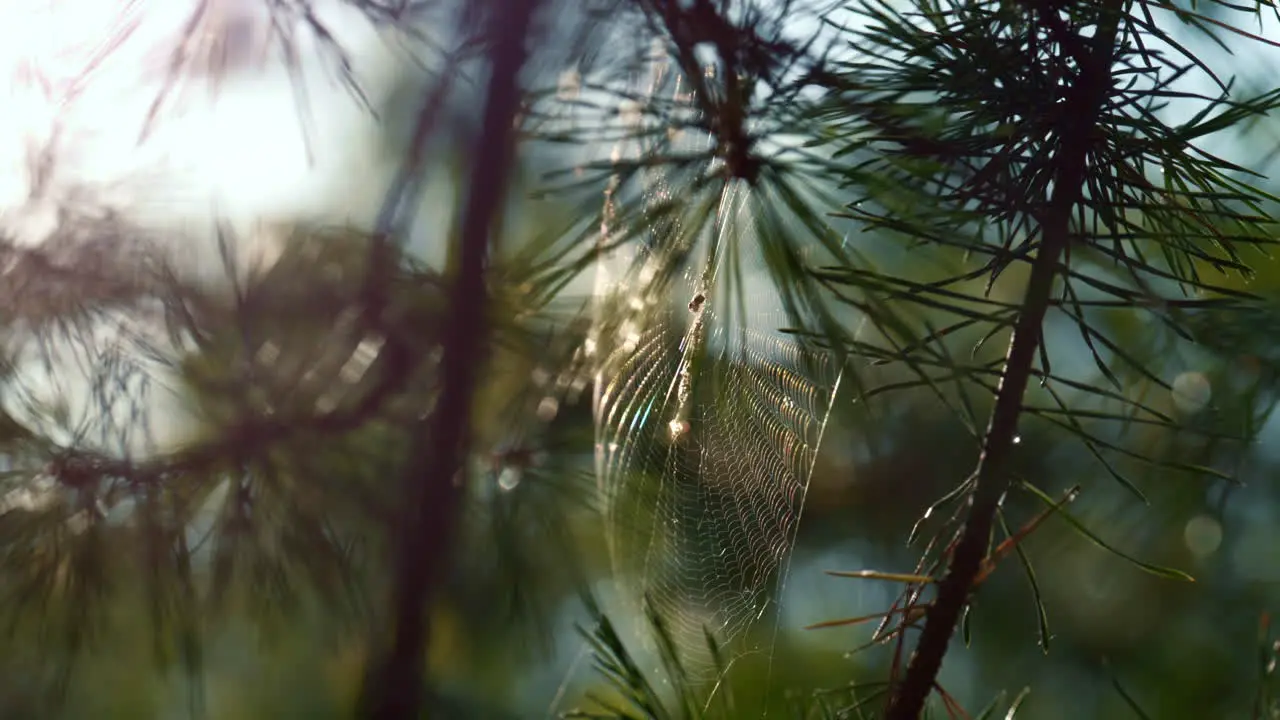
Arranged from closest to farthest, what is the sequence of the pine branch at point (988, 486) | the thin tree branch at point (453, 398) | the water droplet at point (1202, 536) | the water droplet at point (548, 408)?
the pine branch at point (988, 486), the thin tree branch at point (453, 398), the water droplet at point (548, 408), the water droplet at point (1202, 536)

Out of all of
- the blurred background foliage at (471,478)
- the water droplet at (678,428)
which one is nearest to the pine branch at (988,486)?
the blurred background foliage at (471,478)

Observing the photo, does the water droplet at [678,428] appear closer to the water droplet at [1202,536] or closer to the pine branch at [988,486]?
the pine branch at [988,486]

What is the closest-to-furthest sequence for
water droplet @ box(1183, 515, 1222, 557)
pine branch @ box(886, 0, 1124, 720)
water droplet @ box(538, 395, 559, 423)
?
pine branch @ box(886, 0, 1124, 720), water droplet @ box(538, 395, 559, 423), water droplet @ box(1183, 515, 1222, 557)

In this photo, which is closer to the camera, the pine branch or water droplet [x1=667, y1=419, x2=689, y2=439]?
the pine branch

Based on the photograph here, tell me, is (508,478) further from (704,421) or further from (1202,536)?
(1202,536)

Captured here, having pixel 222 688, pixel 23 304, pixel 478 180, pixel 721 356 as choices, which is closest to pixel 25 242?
pixel 23 304

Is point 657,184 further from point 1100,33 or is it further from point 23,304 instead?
point 23,304

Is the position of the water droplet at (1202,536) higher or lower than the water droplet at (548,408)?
lower

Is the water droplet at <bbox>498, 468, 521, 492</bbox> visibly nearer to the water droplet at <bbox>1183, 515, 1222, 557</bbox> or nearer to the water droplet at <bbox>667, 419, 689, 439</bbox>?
the water droplet at <bbox>667, 419, 689, 439</bbox>

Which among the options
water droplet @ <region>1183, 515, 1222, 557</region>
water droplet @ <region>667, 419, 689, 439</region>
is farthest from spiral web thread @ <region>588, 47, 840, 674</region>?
water droplet @ <region>1183, 515, 1222, 557</region>
